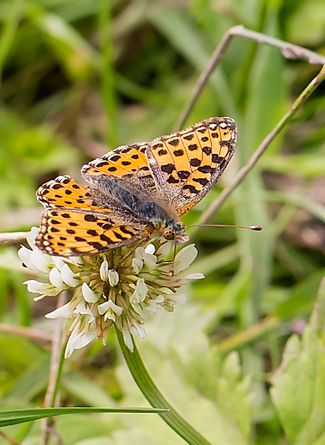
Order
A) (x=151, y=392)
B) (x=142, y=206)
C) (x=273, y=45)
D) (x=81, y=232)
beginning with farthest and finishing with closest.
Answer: (x=273, y=45) → (x=142, y=206) → (x=151, y=392) → (x=81, y=232)

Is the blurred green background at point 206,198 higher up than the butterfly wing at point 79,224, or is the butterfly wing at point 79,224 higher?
the butterfly wing at point 79,224

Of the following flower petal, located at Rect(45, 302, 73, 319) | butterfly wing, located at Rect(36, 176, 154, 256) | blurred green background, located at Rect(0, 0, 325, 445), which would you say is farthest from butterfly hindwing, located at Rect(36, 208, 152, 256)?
blurred green background, located at Rect(0, 0, 325, 445)

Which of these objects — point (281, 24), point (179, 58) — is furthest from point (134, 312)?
point (179, 58)

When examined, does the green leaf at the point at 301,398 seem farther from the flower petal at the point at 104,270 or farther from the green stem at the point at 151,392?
the flower petal at the point at 104,270

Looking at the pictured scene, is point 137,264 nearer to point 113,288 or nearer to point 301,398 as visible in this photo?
point 113,288

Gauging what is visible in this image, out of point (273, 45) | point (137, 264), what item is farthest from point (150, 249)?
point (273, 45)

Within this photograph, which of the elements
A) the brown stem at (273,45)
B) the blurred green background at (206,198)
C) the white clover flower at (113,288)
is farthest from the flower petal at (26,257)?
the brown stem at (273,45)
